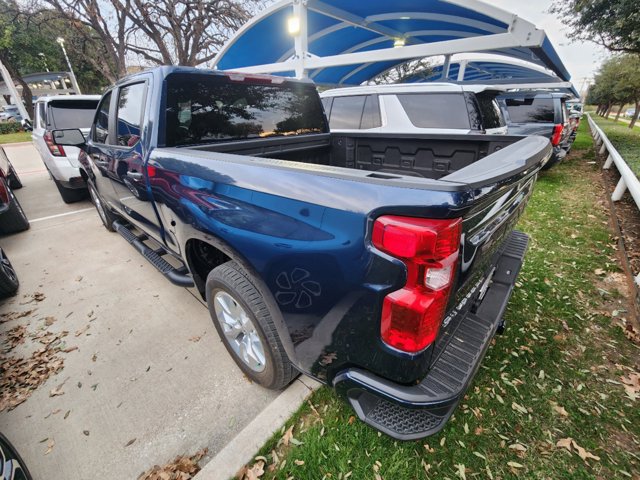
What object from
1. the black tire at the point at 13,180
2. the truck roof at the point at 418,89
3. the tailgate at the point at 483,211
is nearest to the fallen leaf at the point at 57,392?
the tailgate at the point at 483,211

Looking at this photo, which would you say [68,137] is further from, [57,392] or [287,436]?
[287,436]

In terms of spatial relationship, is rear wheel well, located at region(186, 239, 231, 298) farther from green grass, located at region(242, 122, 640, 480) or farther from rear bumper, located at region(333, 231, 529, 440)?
rear bumper, located at region(333, 231, 529, 440)

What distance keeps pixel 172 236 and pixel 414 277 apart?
2146 mm

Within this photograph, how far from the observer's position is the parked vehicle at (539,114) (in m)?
6.83

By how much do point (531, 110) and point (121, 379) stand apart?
9.72m

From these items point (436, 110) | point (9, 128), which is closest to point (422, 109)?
point (436, 110)

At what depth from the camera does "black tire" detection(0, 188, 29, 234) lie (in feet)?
15.0

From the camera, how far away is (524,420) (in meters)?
1.95

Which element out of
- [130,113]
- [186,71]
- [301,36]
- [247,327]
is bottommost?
[247,327]

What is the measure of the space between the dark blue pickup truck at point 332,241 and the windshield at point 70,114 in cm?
396

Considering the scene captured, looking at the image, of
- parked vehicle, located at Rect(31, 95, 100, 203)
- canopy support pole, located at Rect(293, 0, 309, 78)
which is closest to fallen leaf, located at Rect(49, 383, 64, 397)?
parked vehicle, located at Rect(31, 95, 100, 203)

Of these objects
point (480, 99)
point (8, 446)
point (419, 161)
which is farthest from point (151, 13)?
point (8, 446)

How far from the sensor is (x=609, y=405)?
204 cm

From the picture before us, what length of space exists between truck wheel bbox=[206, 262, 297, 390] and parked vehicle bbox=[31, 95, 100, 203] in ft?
16.8
